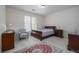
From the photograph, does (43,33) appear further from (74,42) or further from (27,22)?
(74,42)

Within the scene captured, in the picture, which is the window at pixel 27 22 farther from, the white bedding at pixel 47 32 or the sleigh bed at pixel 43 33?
the white bedding at pixel 47 32

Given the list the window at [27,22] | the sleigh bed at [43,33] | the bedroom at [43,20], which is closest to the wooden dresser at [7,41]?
the bedroom at [43,20]

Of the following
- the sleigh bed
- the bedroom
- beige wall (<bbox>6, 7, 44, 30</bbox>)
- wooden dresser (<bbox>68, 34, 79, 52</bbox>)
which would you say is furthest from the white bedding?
wooden dresser (<bbox>68, 34, 79, 52</bbox>)

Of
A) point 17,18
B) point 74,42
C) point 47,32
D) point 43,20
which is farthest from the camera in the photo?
point 47,32

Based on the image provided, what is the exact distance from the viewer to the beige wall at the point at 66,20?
2346mm

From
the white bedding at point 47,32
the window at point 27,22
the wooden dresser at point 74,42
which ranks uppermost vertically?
the window at point 27,22

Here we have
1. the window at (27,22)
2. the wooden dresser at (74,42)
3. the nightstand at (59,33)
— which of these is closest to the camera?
the wooden dresser at (74,42)

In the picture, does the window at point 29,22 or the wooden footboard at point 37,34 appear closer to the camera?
the window at point 29,22

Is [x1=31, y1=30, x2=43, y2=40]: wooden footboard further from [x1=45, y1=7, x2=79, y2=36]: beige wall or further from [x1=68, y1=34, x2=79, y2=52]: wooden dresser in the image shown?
[x1=68, y1=34, x2=79, y2=52]: wooden dresser

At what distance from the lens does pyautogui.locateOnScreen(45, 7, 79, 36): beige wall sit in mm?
2346

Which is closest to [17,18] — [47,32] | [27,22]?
[27,22]

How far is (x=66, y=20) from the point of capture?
8.36ft
